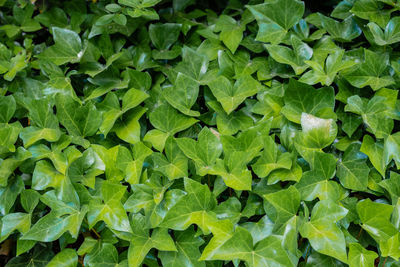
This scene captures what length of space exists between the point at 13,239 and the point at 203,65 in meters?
0.97

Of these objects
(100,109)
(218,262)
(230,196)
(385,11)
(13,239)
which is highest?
(385,11)

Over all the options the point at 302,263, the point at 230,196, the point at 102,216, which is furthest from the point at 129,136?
the point at 302,263

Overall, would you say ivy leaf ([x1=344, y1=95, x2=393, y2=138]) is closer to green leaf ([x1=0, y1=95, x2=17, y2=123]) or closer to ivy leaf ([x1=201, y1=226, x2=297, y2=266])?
ivy leaf ([x1=201, y1=226, x2=297, y2=266])

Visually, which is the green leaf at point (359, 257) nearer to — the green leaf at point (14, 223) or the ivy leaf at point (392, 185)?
the ivy leaf at point (392, 185)

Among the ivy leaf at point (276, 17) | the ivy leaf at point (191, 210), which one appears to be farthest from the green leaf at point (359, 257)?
the ivy leaf at point (276, 17)

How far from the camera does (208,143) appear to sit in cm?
126

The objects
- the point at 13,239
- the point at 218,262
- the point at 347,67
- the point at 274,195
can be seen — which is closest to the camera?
the point at 274,195

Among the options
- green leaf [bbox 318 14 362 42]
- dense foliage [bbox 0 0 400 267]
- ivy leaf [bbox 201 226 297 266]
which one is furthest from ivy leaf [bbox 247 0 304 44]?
ivy leaf [bbox 201 226 297 266]

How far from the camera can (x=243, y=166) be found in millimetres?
1182

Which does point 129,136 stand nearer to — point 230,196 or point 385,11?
point 230,196

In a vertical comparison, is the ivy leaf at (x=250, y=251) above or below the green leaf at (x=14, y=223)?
above

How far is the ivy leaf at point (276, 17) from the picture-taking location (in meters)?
1.47

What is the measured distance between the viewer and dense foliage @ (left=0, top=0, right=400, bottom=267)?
45.7 inches

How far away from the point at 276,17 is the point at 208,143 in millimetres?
606
